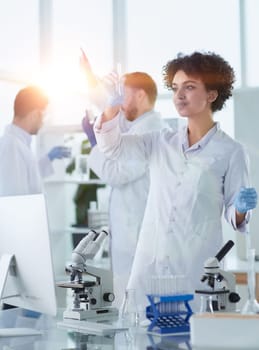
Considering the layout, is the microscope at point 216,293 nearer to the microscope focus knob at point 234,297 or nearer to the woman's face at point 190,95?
the microscope focus knob at point 234,297

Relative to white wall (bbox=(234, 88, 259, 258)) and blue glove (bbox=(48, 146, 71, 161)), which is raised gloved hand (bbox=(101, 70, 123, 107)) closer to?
white wall (bbox=(234, 88, 259, 258))

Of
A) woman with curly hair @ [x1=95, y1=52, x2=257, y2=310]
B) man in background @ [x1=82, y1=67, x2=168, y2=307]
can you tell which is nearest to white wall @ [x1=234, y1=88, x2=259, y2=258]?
man in background @ [x1=82, y1=67, x2=168, y2=307]

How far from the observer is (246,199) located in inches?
87.5

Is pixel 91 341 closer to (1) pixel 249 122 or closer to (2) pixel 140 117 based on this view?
(2) pixel 140 117

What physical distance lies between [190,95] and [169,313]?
1.14 metres

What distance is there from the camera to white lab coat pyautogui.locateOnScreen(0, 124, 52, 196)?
3.77 m

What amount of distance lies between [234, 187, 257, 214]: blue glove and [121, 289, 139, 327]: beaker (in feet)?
1.77

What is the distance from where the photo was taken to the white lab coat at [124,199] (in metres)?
3.18

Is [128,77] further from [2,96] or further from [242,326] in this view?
[242,326]

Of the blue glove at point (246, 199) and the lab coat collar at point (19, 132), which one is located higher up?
the lab coat collar at point (19, 132)

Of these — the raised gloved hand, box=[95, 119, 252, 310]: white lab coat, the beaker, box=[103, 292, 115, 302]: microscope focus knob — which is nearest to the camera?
the beaker

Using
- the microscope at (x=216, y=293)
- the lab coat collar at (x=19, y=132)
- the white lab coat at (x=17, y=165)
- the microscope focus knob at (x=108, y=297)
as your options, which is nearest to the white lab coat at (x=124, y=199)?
the white lab coat at (x=17, y=165)

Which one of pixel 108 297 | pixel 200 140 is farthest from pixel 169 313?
pixel 200 140

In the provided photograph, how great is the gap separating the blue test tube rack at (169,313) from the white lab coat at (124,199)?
4.31 ft
